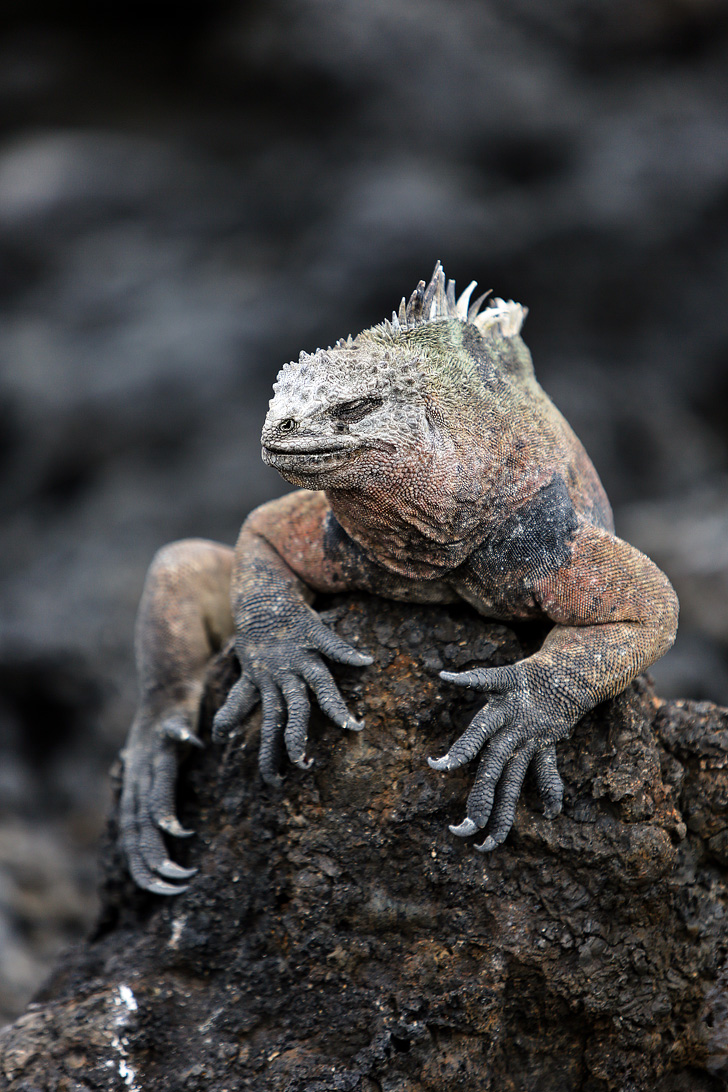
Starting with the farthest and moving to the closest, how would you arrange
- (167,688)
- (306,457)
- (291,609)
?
(167,688) → (291,609) → (306,457)

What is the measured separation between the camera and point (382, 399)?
2.83 m

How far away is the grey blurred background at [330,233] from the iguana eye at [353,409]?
6820mm

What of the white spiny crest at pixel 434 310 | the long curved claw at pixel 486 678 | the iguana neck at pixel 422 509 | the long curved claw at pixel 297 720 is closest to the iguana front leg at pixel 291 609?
the long curved claw at pixel 297 720

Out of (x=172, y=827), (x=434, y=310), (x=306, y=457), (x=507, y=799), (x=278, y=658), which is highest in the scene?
(x=434, y=310)

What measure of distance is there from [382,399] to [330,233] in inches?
316

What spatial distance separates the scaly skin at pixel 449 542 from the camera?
111 inches

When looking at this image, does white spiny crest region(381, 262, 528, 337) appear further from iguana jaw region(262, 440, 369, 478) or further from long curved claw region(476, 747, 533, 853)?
long curved claw region(476, 747, 533, 853)

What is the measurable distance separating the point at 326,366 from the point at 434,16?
8.93m

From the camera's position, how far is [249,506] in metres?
10.0

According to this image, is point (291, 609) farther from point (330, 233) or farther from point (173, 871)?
point (330, 233)

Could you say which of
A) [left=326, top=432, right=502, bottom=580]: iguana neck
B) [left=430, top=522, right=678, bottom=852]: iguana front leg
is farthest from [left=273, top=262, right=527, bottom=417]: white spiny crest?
[left=430, top=522, right=678, bottom=852]: iguana front leg

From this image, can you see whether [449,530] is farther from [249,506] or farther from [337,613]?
[249,506]

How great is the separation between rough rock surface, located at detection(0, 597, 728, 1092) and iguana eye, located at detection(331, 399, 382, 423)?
868 mm

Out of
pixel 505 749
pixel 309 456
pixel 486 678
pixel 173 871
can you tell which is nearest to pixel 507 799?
pixel 505 749
